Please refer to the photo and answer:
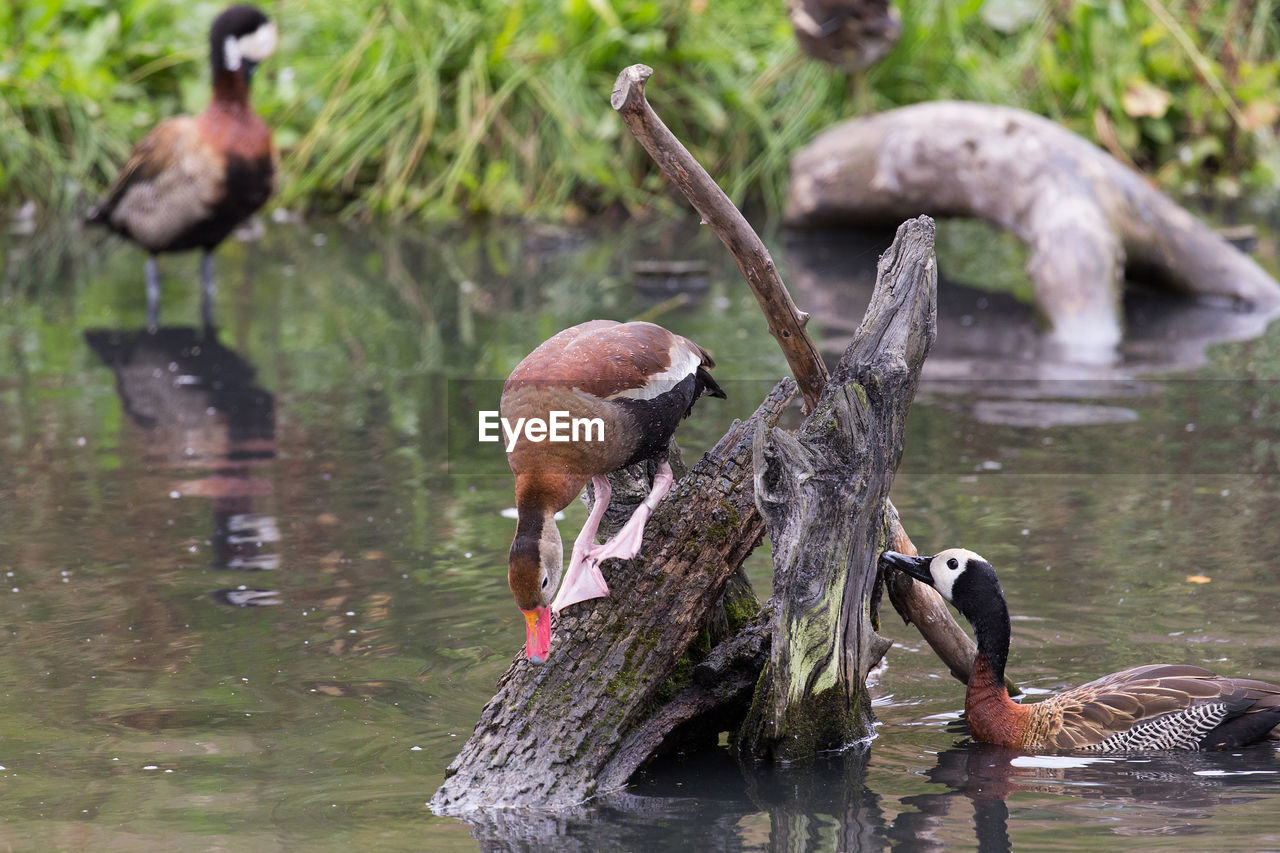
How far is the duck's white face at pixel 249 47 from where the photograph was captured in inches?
362

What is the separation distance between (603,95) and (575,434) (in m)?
10.0

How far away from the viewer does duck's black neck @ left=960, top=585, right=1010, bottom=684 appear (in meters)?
3.97

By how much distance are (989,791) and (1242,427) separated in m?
3.77

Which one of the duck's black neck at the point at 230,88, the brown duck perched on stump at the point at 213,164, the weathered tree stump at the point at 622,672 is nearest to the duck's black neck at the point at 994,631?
the weathered tree stump at the point at 622,672

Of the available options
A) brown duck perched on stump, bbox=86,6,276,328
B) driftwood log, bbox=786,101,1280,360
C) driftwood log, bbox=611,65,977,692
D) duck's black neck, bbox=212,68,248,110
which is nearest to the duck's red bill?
driftwood log, bbox=611,65,977,692

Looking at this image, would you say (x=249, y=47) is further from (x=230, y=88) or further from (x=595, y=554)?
(x=595, y=554)

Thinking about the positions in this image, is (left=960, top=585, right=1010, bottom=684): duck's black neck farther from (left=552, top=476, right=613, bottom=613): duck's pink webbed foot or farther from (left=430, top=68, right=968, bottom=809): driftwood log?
(left=552, top=476, right=613, bottom=613): duck's pink webbed foot

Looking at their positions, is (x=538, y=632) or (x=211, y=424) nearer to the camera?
(x=538, y=632)

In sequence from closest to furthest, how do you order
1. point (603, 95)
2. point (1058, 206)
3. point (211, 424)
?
1. point (211, 424)
2. point (1058, 206)
3. point (603, 95)

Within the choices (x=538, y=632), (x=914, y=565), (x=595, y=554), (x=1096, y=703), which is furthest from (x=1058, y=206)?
(x=538, y=632)

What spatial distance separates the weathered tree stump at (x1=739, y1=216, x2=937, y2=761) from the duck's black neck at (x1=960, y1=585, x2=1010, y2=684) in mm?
279

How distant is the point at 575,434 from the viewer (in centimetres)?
372

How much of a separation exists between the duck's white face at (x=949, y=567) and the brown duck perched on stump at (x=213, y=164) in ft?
20.4

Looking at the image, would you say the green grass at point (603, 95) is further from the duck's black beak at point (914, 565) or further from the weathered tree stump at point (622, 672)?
the weathered tree stump at point (622, 672)
